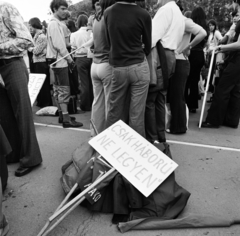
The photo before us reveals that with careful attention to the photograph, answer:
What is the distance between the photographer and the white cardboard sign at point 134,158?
2111 mm

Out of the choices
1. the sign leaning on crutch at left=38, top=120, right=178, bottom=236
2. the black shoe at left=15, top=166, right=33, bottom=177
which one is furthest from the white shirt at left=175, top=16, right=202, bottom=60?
the black shoe at left=15, top=166, right=33, bottom=177

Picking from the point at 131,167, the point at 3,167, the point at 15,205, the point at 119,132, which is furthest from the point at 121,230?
the point at 3,167

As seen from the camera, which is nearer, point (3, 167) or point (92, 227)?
point (92, 227)

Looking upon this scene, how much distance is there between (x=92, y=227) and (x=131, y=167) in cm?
55

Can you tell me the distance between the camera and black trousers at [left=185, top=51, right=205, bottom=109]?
195 inches

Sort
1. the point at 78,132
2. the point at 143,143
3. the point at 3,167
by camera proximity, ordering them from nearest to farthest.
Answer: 1. the point at 143,143
2. the point at 3,167
3. the point at 78,132

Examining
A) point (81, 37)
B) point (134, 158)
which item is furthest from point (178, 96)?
point (81, 37)

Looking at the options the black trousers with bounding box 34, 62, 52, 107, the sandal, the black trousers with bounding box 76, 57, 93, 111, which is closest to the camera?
the sandal

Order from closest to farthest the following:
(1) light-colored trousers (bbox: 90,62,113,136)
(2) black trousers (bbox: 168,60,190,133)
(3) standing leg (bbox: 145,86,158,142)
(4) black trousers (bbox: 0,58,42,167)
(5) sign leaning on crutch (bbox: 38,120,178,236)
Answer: (5) sign leaning on crutch (bbox: 38,120,178,236), (4) black trousers (bbox: 0,58,42,167), (1) light-colored trousers (bbox: 90,62,113,136), (3) standing leg (bbox: 145,86,158,142), (2) black trousers (bbox: 168,60,190,133)

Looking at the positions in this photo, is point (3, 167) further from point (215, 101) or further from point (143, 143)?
point (215, 101)

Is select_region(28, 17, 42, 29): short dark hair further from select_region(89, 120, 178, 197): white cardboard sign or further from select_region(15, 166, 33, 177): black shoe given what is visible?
select_region(89, 120, 178, 197): white cardboard sign

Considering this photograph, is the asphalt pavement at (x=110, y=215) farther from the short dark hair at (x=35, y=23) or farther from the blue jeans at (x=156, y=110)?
the short dark hair at (x=35, y=23)

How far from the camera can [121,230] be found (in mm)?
2037

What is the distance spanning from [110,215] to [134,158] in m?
0.51
